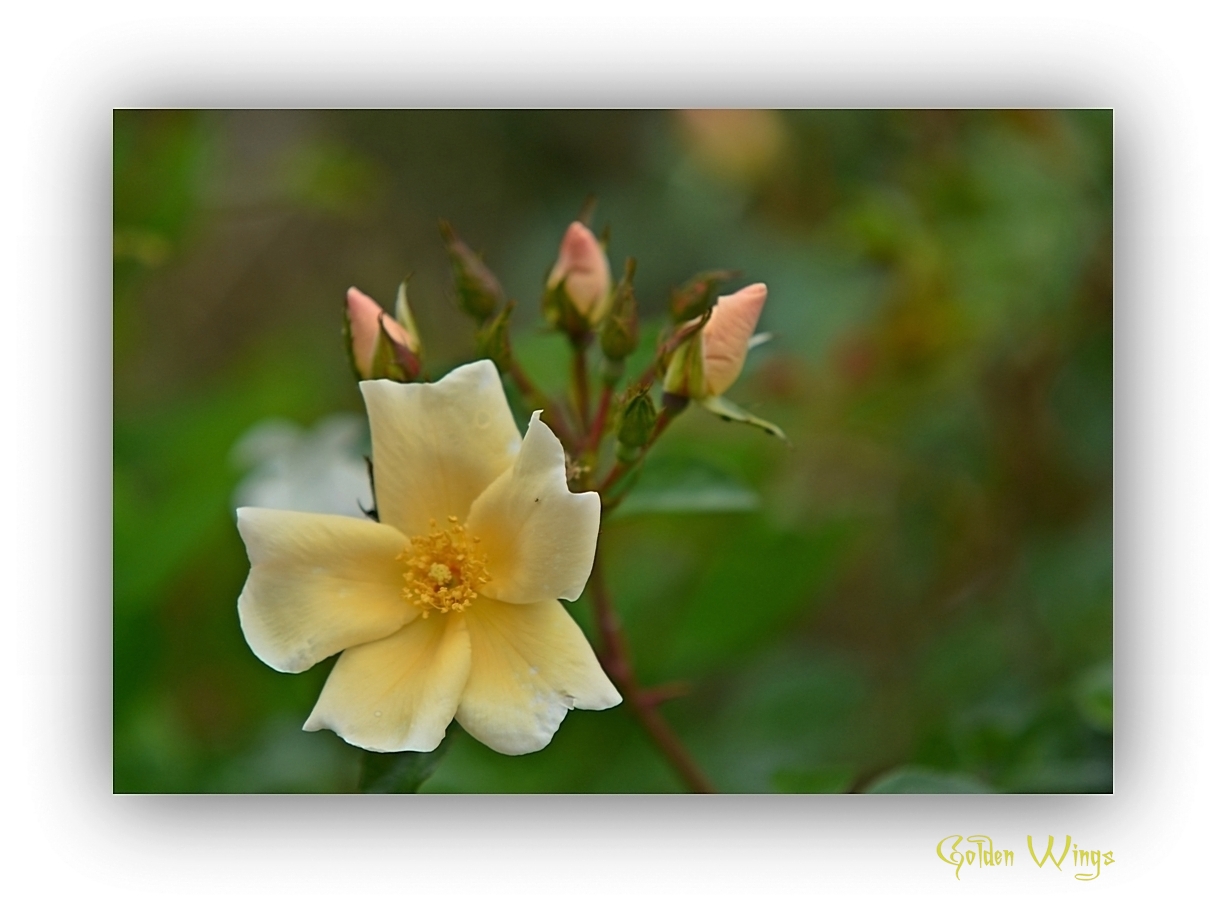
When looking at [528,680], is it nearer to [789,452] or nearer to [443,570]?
[443,570]

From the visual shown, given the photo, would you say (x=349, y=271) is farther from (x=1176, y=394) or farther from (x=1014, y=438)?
(x=1176, y=394)

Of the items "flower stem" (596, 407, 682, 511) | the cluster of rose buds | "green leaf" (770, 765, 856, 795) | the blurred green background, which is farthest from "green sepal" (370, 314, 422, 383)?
"green leaf" (770, 765, 856, 795)

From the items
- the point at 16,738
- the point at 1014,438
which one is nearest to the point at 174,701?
the point at 16,738

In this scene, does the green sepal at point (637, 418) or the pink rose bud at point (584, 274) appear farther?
the pink rose bud at point (584, 274)

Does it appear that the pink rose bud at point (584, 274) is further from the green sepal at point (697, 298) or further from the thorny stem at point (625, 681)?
the thorny stem at point (625, 681)

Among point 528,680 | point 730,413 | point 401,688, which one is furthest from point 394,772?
point 730,413

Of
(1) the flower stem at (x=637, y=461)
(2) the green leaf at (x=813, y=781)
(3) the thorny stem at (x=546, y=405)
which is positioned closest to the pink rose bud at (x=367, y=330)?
(3) the thorny stem at (x=546, y=405)

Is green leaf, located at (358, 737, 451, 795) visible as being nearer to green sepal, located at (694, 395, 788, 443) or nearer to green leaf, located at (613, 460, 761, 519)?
green leaf, located at (613, 460, 761, 519)
